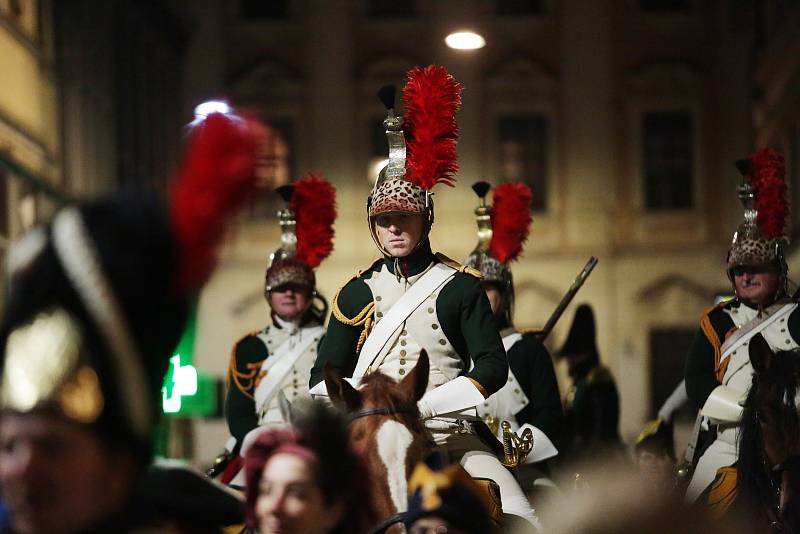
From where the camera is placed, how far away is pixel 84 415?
3514 millimetres

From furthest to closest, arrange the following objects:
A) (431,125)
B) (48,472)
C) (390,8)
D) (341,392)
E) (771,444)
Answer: (390,8) < (771,444) < (431,125) < (341,392) < (48,472)

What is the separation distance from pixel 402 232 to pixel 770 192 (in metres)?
3.76

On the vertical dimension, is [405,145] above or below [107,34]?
below

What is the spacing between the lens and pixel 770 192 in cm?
1028

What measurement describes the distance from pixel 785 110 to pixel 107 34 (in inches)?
482

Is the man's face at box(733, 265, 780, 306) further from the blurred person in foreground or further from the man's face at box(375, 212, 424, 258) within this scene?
the blurred person in foreground

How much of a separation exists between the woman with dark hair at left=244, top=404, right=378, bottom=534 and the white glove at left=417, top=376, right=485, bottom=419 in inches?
85.7

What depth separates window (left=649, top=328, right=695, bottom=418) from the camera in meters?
33.1

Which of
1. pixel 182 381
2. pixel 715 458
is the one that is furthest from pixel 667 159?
pixel 715 458

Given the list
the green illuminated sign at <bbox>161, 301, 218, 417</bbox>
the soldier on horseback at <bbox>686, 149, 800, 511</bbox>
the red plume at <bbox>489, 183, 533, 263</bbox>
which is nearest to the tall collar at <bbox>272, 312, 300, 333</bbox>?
the green illuminated sign at <bbox>161, 301, 218, 417</bbox>

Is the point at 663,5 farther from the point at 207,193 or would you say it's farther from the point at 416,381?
the point at 207,193

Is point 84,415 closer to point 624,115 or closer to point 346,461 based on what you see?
point 346,461

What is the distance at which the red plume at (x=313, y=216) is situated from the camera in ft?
34.2

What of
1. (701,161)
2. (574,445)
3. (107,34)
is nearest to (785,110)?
(701,161)
